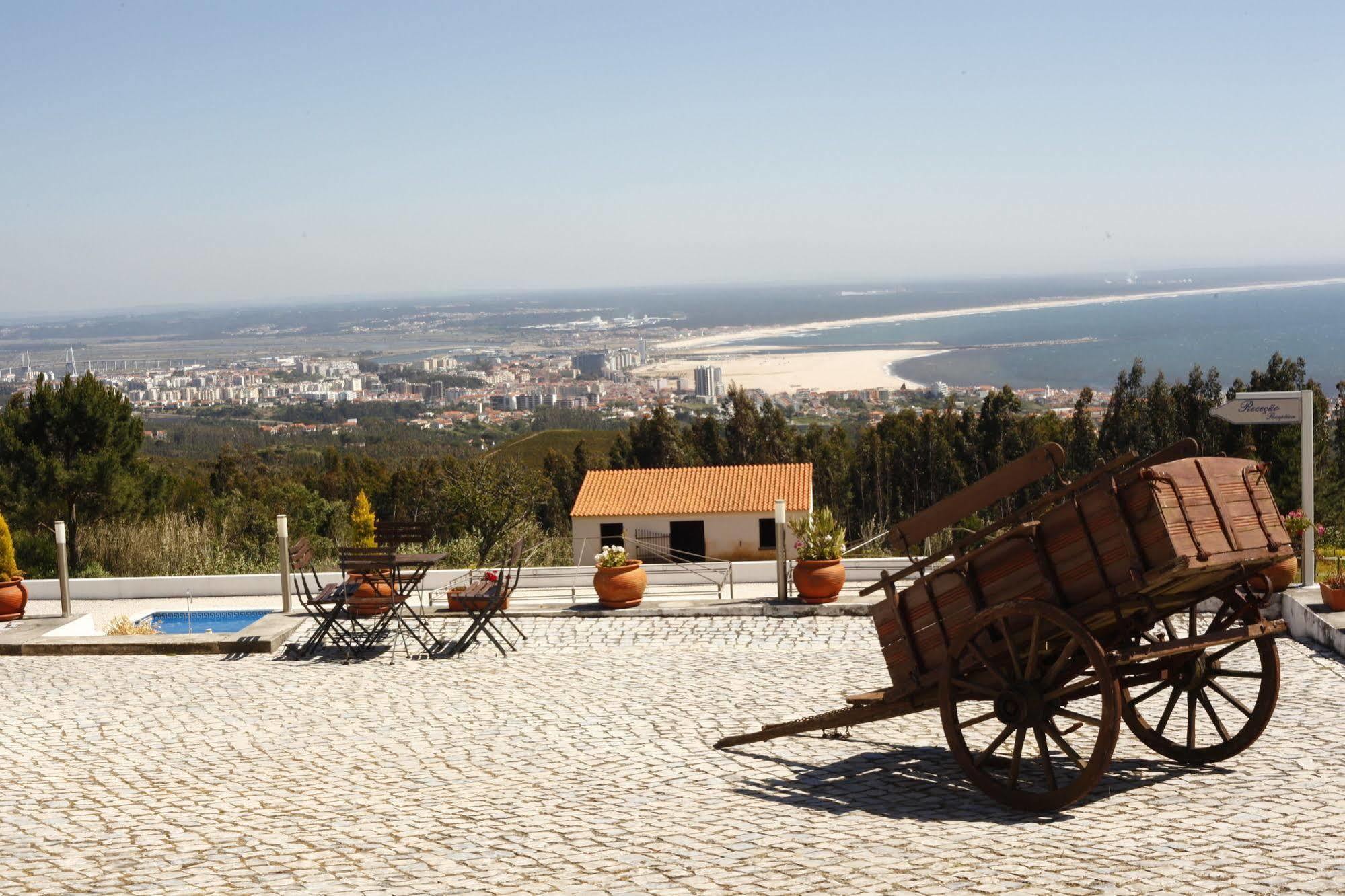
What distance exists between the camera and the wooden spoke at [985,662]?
618 cm

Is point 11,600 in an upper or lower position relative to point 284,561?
lower

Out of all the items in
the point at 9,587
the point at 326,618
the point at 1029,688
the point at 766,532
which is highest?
the point at 1029,688

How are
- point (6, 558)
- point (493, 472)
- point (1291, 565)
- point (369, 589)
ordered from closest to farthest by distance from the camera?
point (1291, 565)
point (369, 589)
point (6, 558)
point (493, 472)

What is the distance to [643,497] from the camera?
28.0m

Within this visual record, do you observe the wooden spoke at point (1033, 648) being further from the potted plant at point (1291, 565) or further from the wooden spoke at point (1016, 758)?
the potted plant at point (1291, 565)

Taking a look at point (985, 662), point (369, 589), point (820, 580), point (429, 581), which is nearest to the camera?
point (985, 662)

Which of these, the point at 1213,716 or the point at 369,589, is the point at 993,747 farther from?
the point at 369,589

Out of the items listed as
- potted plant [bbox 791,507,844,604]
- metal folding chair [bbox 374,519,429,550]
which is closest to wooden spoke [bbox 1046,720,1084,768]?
potted plant [bbox 791,507,844,604]

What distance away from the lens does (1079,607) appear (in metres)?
5.91

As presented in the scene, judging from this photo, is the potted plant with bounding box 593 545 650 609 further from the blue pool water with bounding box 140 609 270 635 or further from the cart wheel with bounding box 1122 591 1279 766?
the cart wheel with bounding box 1122 591 1279 766

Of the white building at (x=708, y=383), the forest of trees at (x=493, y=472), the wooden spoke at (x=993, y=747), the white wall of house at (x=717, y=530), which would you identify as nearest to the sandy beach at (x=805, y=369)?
the white building at (x=708, y=383)

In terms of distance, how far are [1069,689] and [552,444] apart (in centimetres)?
5935

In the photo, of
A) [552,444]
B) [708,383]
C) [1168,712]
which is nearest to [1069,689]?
[1168,712]

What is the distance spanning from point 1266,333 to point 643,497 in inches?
7061
